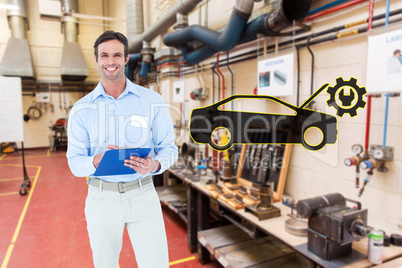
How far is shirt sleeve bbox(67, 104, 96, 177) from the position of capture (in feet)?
1.68

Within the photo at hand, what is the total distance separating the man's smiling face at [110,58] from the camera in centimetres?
44

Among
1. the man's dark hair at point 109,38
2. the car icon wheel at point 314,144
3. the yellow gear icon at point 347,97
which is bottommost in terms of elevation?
the car icon wheel at point 314,144

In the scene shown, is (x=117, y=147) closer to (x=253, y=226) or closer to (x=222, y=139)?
(x=222, y=139)

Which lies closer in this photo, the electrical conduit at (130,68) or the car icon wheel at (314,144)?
the car icon wheel at (314,144)

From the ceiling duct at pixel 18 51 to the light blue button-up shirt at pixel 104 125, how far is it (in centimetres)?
770

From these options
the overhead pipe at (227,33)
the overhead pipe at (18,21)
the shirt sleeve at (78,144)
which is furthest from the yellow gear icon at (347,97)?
the overhead pipe at (18,21)

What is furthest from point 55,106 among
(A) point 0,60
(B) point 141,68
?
(B) point 141,68

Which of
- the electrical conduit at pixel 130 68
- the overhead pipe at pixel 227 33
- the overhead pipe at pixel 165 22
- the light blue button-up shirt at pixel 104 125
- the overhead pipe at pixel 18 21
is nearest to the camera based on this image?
the light blue button-up shirt at pixel 104 125

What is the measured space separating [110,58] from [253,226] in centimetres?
203

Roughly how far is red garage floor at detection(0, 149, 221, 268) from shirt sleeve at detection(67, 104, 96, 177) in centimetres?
115

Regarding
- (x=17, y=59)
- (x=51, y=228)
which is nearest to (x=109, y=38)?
(x=51, y=228)

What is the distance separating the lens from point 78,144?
529mm

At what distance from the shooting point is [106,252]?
0.64 m

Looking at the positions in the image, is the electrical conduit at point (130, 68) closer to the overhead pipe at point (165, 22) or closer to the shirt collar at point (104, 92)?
the shirt collar at point (104, 92)
